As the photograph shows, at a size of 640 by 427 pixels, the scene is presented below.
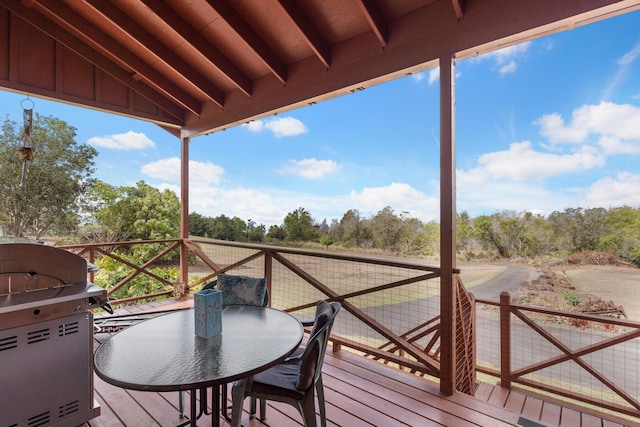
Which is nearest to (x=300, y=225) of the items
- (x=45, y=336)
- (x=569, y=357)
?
(x=569, y=357)

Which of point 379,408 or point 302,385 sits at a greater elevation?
point 302,385

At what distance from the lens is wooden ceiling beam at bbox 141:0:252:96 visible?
2.97 meters

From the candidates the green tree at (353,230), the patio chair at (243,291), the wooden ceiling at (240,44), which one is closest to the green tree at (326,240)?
the green tree at (353,230)

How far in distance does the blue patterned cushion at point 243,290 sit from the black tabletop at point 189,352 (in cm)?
39

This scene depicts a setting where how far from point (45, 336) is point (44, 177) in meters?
8.93

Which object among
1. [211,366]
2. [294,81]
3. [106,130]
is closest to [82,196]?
[106,130]

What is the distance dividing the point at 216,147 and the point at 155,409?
34.8 feet

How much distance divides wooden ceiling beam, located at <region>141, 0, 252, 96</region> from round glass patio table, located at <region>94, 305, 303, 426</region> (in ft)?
9.33

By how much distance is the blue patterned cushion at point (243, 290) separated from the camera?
238 cm

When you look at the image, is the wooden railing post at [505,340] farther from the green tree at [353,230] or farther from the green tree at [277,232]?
the green tree at [277,232]

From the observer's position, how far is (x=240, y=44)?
11.2 feet

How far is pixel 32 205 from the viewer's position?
7.99m

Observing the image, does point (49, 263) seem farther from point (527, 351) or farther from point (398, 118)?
point (398, 118)

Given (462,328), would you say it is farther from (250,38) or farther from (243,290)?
(250,38)
